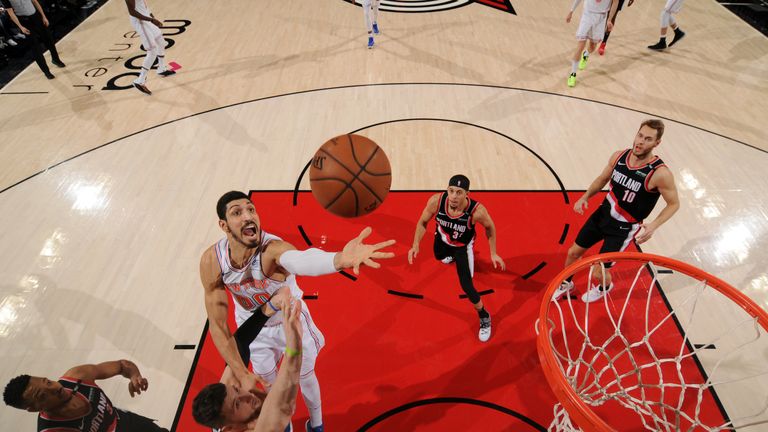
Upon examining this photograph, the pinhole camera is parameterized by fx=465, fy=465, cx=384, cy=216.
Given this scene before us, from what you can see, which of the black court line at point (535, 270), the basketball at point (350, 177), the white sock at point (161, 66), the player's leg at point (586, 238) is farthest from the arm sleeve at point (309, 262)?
the white sock at point (161, 66)

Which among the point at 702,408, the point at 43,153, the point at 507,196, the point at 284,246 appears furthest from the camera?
the point at 43,153

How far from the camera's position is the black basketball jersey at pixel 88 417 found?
8.96ft

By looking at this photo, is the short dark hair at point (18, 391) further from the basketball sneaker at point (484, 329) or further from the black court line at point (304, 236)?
the basketball sneaker at point (484, 329)

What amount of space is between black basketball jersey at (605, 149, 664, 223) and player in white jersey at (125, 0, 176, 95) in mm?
6171

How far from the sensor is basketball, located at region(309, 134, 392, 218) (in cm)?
348

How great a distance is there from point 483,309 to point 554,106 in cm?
401

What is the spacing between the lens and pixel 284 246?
9.16ft

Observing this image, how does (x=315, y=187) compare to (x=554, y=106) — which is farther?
(x=554, y=106)

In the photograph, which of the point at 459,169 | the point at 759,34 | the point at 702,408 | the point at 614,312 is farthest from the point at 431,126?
the point at 759,34

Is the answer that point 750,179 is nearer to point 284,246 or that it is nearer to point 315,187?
point 315,187

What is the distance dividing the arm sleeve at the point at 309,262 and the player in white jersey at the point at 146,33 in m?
5.32

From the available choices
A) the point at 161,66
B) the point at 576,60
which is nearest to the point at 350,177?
the point at 576,60

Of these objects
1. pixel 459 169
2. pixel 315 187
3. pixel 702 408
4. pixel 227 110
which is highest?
pixel 315 187

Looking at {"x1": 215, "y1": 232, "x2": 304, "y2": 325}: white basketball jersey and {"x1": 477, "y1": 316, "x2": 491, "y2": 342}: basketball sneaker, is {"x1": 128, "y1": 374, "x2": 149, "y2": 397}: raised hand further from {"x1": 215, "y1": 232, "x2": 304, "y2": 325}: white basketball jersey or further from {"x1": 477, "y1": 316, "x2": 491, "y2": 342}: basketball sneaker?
{"x1": 477, "y1": 316, "x2": 491, "y2": 342}: basketball sneaker
